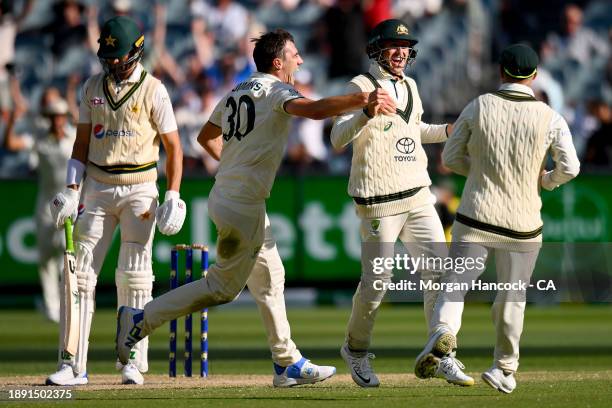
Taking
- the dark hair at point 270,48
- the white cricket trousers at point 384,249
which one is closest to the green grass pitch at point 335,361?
the white cricket trousers at point 384,249

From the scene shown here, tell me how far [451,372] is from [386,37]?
210 cm

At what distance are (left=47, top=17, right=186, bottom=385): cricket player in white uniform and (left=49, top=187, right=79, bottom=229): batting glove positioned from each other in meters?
0.02

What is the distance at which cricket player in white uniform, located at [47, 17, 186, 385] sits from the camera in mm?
8492

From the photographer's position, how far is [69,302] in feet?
27.0

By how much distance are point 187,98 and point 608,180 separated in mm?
5766

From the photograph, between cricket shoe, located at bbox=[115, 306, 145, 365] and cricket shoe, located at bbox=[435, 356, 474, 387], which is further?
cricket shoe, located at bbox=[435, 356, 474, 387]

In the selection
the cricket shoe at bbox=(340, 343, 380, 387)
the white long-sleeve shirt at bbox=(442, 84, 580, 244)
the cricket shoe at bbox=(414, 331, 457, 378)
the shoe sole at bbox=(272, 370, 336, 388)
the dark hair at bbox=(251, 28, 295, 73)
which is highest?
the dark hair at bbox=(251, 28, 295, 73)

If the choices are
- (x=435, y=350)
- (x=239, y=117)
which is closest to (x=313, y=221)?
(x=239, y=117)

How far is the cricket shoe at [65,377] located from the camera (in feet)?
27.2

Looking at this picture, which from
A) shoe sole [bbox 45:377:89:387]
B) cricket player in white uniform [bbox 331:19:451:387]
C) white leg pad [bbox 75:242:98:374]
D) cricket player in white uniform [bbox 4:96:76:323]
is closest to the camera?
cricket player in white uniform [bbox 331:19:451:387]

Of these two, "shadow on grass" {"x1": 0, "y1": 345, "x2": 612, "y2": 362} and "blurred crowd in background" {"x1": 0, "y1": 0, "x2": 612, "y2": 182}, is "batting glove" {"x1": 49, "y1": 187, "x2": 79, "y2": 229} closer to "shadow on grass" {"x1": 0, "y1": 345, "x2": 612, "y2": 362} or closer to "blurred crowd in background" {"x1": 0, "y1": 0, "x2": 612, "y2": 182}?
"shadow on grass" {"x1": 0, "y1": 345, "x2": 612, "y2": 362}

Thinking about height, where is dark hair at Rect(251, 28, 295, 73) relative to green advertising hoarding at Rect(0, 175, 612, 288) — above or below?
above

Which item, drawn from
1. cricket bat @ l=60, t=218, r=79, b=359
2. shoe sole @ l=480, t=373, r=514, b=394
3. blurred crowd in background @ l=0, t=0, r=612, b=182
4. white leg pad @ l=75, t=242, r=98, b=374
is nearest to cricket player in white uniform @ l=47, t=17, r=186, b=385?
white leg pad @ l=75, t=242, r=98, b=374

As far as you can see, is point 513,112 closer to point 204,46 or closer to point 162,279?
point 162,279
